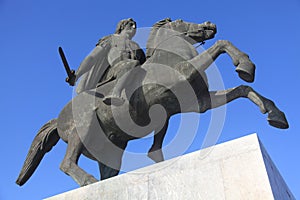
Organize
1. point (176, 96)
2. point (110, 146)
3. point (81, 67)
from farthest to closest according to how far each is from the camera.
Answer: point (81, 67)
point (110, 146)
point (176, 96)

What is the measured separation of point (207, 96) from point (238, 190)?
187cm

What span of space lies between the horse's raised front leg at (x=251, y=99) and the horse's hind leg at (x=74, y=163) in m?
1.69

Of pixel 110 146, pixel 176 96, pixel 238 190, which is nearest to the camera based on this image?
pixel 238 190

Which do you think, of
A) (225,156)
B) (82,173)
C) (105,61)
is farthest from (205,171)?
(105,61)

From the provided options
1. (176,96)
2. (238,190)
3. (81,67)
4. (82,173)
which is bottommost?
(82,173)

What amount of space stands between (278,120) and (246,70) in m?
0.64

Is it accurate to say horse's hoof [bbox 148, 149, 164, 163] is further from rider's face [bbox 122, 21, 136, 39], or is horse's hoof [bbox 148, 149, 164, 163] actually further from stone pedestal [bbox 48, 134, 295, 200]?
rider's face [bbox 122, 21, 136, 39]

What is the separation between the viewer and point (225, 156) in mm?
3275

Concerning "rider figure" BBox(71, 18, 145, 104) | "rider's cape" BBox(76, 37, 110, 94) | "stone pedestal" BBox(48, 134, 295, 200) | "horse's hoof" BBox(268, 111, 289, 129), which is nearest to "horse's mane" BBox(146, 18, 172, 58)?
"rider figure" BBox(71, 18, 145, 104)

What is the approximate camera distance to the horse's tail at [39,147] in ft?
17.9

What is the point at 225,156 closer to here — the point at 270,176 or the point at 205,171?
the point at 205,171

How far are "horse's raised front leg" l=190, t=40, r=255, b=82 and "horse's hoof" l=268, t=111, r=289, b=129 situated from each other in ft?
1.48

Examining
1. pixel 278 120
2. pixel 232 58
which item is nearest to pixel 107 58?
pixel 232 58

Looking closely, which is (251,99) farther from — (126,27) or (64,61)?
(64,61)
